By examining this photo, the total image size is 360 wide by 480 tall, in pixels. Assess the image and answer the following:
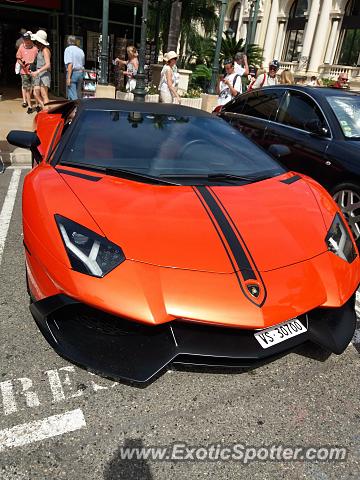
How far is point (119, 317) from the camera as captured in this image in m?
1.80

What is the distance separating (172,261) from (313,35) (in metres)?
34.2

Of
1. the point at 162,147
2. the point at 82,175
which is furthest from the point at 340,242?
the point at 82,175

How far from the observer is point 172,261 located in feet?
6.39

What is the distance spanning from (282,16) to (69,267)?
38613mm

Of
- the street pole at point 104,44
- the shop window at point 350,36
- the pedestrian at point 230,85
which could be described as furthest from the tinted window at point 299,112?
the shop window at point 350,36

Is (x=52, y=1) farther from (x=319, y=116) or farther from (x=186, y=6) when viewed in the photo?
(x=186, y=6)

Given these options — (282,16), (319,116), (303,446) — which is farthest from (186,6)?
(303,446)

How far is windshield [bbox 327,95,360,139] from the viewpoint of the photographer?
167 inches

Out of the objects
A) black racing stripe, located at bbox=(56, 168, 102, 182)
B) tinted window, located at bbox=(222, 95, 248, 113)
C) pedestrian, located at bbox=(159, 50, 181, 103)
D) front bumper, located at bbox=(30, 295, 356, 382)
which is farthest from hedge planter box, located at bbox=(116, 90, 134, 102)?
front bumper, located at bbox=(30, 295, 356, 382)

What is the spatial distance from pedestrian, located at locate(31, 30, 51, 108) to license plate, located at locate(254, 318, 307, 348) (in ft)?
27.8

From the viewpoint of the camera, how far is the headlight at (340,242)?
92.0 inches

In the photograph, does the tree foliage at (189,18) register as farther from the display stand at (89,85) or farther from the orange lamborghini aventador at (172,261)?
the orange lamborghini aventador at (172,261)

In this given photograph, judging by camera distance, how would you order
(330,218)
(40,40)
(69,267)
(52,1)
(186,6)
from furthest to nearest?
(186,6) → (52,1) → (40,40) → (330,218) → (69,267)

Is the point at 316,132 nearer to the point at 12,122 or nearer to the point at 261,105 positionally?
the point at 261,105
